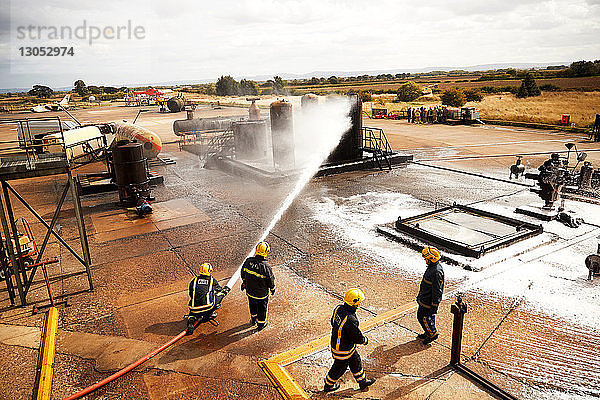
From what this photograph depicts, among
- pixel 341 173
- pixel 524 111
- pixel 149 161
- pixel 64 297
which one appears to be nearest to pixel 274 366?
pixel 64 297

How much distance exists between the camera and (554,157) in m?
12.7

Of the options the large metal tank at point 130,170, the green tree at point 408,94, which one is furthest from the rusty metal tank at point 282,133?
the green tree at point 408,94

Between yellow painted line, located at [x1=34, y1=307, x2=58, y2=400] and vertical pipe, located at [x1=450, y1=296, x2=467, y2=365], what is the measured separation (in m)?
5.86

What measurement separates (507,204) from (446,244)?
5001 mm

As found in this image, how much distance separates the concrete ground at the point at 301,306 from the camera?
5758mm

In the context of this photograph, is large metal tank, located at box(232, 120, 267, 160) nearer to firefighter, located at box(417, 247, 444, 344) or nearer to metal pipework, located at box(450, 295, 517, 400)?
firefighter, located at box(417, 247, 444, 344)

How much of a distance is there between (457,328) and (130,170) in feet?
41.8

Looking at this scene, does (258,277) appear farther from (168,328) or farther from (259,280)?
(168,328)

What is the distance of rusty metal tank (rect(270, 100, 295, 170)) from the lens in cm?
1861

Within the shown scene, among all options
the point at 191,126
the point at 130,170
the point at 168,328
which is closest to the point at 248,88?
the point at 191,126

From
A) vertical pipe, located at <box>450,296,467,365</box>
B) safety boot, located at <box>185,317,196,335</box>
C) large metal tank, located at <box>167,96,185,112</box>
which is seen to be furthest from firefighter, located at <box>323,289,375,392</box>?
large metal tank, located at <box>167,96,185,112</box>

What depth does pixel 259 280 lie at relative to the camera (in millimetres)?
6816

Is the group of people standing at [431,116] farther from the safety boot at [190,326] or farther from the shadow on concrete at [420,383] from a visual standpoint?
the safety boot at [190,326]

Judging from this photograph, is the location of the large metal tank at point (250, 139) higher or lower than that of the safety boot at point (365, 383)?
higher
